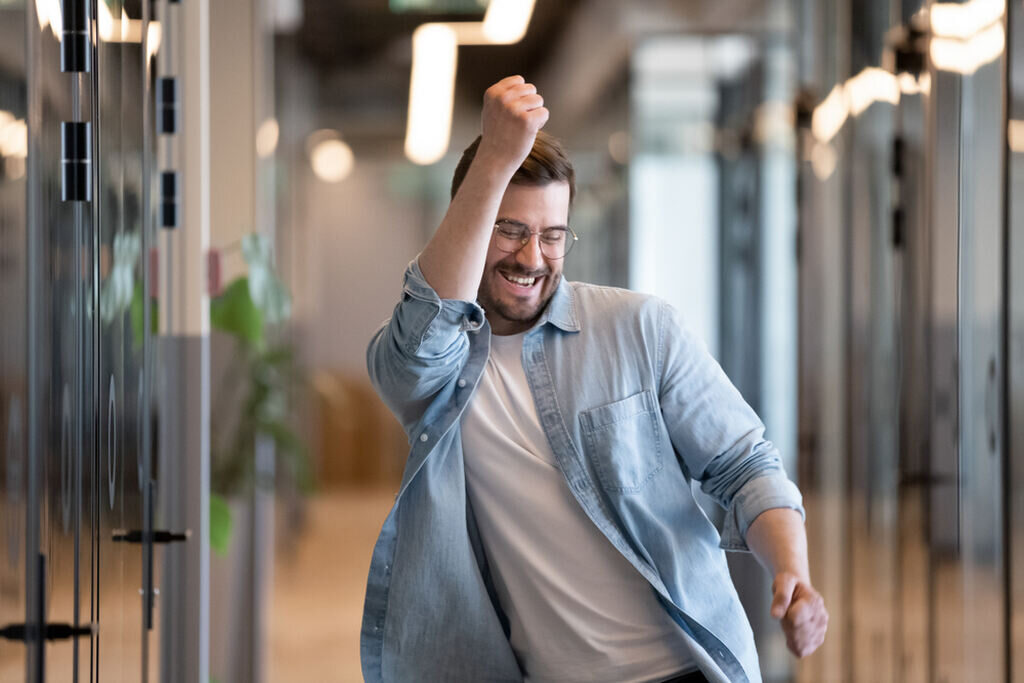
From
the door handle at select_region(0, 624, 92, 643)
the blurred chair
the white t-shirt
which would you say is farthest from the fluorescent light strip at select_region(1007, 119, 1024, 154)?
the door handle at select_region(0, 624, 92, 643)

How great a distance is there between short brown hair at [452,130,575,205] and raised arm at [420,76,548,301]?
0.25 ft

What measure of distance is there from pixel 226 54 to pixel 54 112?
4.98ft

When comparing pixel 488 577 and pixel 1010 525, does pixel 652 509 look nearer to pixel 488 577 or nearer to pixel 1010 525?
pixel 488 577

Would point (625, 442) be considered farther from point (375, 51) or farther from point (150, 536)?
point (375, 51)

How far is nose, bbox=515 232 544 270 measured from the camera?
1422 millimetres

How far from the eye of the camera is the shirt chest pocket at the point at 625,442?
54.7 inches

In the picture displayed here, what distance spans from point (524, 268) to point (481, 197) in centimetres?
17

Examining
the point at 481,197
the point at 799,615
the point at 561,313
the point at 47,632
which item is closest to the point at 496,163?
the point at 481,197

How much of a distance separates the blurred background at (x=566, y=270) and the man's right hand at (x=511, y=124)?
56cm

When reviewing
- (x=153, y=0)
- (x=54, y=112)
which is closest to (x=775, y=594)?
(x=54, y=112)

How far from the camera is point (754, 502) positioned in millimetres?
1334

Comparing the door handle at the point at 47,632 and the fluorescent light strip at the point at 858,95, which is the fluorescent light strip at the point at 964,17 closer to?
the fluorescent light strip at the point at 858,95

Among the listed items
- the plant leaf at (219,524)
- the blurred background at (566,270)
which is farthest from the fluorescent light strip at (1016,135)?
the plant leaf at (219,524)

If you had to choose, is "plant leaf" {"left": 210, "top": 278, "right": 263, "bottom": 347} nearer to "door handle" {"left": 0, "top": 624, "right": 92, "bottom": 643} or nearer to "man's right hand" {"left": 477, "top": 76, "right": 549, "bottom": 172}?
"door handle" {"left": 0, "top": 624, "right": 92, "bottom": 643}
